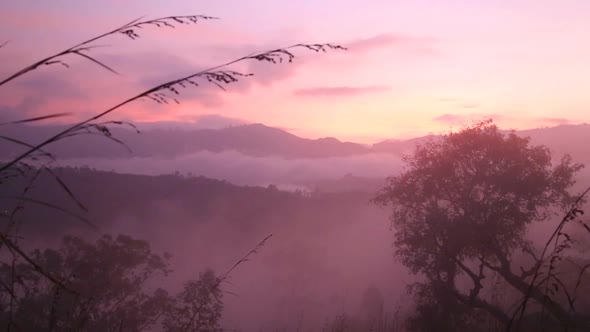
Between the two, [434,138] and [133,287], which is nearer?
[434,138]

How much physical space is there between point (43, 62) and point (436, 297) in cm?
1762

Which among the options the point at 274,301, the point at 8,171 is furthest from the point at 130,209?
the point at 8,171

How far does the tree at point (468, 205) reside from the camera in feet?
55.7

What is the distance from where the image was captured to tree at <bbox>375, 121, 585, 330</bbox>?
17.0m

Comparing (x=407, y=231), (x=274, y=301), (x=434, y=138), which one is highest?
(x=434, y=138)

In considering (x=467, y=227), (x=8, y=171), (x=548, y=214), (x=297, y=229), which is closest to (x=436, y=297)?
(x=467, y=227)

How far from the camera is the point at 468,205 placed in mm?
17703

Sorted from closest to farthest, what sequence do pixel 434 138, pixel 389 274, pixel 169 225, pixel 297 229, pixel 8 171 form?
pixel 8 171
pixel 434 138
pixel 389 274
pixel 297 229
pixel 169 225

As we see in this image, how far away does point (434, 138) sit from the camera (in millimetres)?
20531

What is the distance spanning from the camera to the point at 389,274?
142750 millimetres

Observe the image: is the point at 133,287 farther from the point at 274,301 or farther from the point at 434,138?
the point at 274,301

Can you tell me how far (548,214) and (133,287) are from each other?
2369 cm

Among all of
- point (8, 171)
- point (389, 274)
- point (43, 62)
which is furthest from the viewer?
point (389, 274)

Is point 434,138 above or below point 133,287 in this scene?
above
